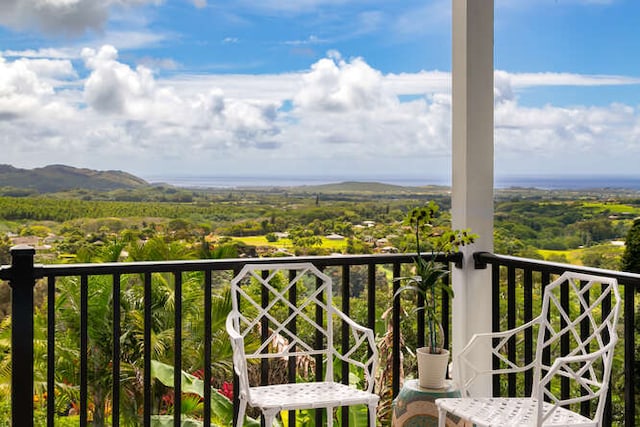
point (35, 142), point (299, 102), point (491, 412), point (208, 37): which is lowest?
point (491, 412)

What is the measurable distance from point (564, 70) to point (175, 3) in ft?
14.9


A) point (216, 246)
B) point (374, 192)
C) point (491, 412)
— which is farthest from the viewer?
point (374, 192)

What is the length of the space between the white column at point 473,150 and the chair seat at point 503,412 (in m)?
0.83

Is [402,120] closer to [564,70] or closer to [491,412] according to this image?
[564,70]

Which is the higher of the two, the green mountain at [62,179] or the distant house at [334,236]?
the green mountain at [62,179]

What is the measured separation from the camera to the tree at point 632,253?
14.9 feet

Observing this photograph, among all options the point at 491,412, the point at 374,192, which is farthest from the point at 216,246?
the point at 491,412

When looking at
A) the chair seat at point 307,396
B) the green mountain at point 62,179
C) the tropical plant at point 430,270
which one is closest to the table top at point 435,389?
the tropical plant at point 430,270

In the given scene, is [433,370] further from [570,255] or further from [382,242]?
[382,242]

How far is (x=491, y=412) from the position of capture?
2.48m

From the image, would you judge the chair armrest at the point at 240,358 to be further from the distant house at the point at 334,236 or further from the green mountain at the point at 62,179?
the green mountain at the point at 62,179

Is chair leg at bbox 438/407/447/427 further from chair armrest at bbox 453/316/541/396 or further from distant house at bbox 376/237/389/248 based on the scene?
distant house at bbox 376/237/389/248

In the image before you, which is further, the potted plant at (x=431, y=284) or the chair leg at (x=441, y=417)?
the potted plant at (x=431, y=284)

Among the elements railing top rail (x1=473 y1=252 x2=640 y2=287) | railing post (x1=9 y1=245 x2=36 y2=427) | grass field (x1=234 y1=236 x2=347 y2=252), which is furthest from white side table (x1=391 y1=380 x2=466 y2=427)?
grass field (x1=234 y1=236 x2=347 y2=252)
